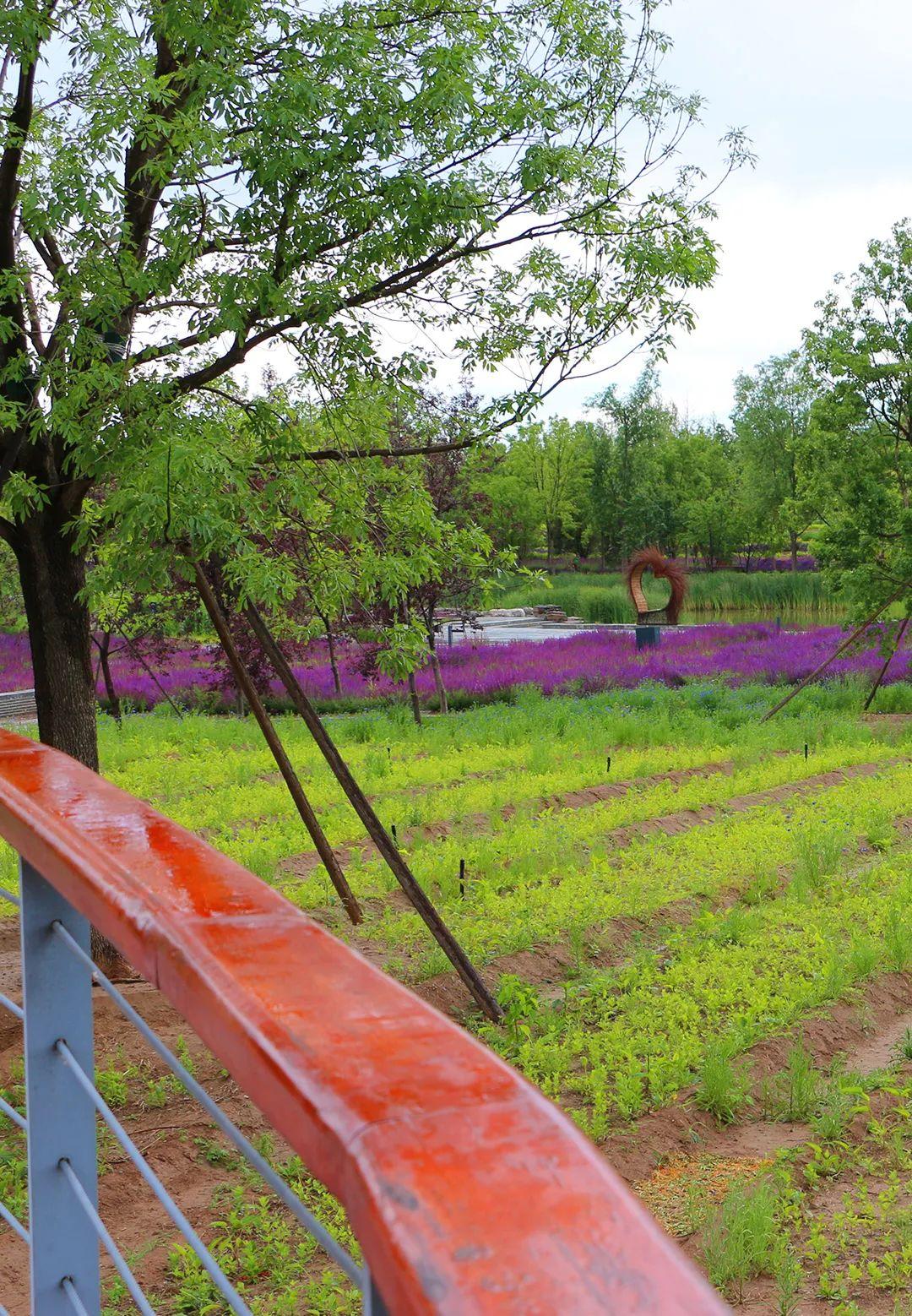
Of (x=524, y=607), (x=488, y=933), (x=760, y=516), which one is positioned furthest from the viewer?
(x=760, y=516)

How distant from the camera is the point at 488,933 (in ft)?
22.7

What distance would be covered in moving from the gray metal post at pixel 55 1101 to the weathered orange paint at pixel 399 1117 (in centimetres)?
29

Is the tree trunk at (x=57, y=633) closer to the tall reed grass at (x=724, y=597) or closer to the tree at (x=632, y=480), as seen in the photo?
the tall reed grass at (x=724, y=597)

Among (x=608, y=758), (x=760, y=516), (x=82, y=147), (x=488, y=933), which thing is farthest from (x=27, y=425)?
(x=760, y=516)

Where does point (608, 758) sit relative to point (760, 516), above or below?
below

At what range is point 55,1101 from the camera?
1.32m

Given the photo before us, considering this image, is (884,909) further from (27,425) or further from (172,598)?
(172,598)

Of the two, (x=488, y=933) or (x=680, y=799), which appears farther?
(x=680, y=799)

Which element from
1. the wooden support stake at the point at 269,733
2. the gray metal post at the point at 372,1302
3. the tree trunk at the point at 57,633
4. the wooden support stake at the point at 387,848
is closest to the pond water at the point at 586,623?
the tree trunk at the point at 57,633

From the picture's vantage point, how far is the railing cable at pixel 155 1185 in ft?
3.00

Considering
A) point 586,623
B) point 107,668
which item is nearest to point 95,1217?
point 107,668

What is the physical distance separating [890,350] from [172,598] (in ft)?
34.1

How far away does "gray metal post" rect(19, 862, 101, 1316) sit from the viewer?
130 centimetres

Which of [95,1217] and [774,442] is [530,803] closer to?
[95,1217]
